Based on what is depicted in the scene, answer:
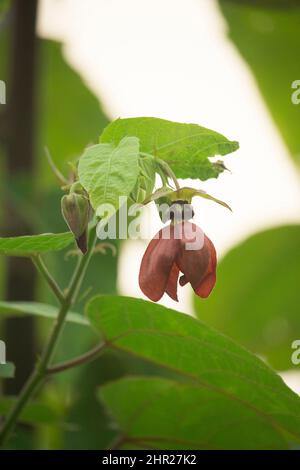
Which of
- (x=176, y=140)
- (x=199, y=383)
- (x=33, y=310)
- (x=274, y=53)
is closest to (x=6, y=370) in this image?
(x=33, y=310)

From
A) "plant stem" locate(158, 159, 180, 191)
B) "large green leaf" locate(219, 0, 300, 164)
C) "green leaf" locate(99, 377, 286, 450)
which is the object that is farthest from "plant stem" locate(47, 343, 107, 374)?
"large green leaf" locate(219, 0, 300, 164)

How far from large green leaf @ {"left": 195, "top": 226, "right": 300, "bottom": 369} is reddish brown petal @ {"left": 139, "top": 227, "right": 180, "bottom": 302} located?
96 centimetres

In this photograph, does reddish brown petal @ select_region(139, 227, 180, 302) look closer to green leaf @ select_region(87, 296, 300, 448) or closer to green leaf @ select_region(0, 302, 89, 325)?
green leaf @ select_region(87, 296, 300, 448)

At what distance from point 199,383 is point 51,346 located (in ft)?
0.58

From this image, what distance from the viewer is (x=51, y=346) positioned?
85 centimetres

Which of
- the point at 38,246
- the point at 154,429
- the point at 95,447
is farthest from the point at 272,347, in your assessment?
the point at 38,246

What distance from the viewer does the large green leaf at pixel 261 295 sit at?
1.74 metres

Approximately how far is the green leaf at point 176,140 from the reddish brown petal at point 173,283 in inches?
4.0

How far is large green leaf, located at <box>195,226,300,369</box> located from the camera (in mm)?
1736

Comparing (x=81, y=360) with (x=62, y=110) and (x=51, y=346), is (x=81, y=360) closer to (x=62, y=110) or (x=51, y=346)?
(x=51, y=346)

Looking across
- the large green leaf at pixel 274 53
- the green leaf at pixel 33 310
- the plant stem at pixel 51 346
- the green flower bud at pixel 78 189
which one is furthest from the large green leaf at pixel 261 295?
the green flower bud at pixel 78 189
